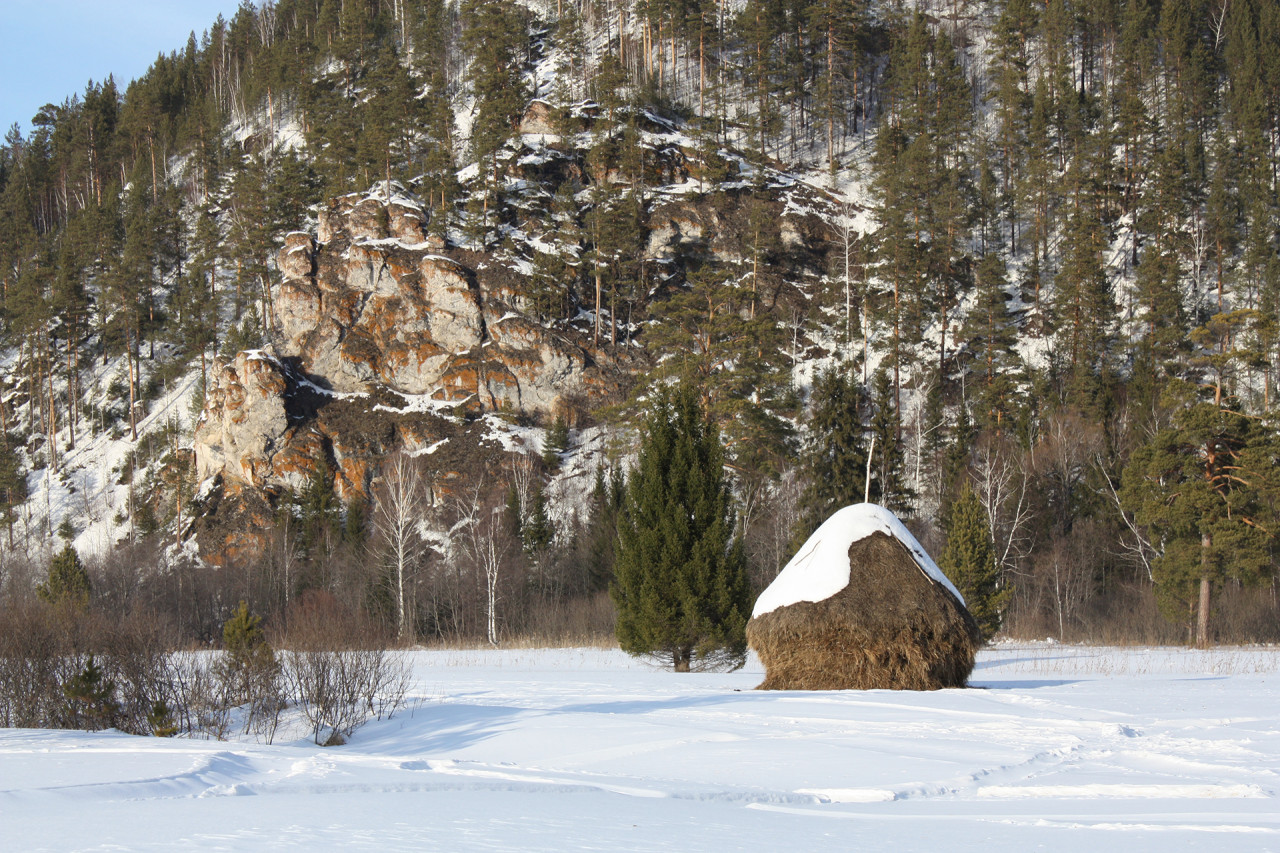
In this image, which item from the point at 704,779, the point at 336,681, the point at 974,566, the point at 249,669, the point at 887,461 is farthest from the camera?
the point at 887,461

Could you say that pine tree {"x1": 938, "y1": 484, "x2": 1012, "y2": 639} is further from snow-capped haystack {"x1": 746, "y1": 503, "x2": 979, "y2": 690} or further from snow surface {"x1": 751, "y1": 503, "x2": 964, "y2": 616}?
snow-capped haystack {"x1": 746, "y1": 503, "x2": 979, "y2": 690}

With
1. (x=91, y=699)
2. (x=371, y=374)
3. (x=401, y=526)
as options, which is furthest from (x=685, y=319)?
(x=91, y=699)

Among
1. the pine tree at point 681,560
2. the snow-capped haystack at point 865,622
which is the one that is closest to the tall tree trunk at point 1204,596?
the pine tree at point 681,560

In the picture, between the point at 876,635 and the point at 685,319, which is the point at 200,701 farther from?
the point at 685,319

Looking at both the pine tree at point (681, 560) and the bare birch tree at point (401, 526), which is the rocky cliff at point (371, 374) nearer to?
the bare birch tree at point (401, 526)

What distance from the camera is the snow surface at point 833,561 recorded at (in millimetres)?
14008

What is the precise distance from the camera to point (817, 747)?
8.30 metres

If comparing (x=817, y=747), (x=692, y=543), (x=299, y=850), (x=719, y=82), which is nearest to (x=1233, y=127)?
(x=719, y=82)

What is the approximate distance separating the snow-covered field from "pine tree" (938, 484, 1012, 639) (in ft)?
44.6

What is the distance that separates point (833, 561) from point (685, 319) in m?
28.5

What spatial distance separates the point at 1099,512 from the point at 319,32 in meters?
88.5

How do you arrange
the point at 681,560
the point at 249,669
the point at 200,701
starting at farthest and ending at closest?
the point at 681,560
the point at 249,669
the point at 200,701

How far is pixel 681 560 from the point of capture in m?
18.6

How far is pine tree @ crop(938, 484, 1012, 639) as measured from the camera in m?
25.8
